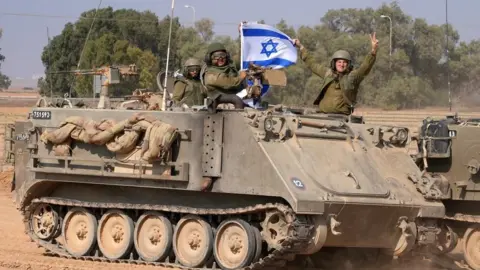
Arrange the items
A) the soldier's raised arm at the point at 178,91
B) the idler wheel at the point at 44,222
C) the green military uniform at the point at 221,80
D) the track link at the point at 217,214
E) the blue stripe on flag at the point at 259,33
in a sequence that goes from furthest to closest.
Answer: the blue stripe on flag at the point at 259,33 → the soldier's raised arm at the point at 178,91 → the idler wheel at the point at 44,222 → the green military uniform at the point at 221,80 → the track link at the point at 217,214

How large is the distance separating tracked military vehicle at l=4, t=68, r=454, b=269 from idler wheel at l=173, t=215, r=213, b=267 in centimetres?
1

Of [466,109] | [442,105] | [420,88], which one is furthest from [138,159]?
[420,88]

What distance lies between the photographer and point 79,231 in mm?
15961

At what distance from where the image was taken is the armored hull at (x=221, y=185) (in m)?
13.7

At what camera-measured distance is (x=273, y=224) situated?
13.7m

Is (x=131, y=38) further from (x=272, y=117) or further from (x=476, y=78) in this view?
(x=272, y=117)

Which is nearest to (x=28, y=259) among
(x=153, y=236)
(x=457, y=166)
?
(x=153, y=236)

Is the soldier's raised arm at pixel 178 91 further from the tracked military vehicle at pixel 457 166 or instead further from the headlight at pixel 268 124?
the tracked military vehicle at pixel 457 166

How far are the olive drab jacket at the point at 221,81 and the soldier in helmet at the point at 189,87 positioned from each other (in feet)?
2.45

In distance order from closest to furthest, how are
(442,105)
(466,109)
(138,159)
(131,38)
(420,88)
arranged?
(138,159)
(466,109)
(442,105)
(420,88)
(131,38)

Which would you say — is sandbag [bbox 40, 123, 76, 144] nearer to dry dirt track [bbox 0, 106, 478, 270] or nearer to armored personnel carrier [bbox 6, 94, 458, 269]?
armored personnel carrier [bbox 6, 94, 458, 269]

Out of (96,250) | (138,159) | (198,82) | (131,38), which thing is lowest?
(96,250)

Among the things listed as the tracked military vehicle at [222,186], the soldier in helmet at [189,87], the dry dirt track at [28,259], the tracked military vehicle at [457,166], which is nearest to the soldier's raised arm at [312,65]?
the tracked military vehicle at [222,186]

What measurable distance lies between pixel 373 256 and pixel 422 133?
2.15 m
